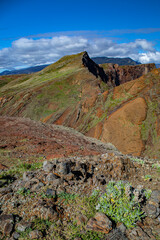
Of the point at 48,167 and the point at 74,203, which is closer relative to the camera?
the point at 74,203

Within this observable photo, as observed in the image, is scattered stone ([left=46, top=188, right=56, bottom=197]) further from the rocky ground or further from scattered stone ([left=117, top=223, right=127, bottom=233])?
scattered stone ([left=117, top=223, right=127, bottom=233])

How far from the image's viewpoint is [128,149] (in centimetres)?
1786

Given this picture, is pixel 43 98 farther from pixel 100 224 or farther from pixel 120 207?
pixel 100 224

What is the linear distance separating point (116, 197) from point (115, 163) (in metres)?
2.02

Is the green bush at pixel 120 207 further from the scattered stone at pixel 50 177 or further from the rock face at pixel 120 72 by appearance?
the rock face at pixel 120 72

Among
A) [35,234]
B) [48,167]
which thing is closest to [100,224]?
[35,234]

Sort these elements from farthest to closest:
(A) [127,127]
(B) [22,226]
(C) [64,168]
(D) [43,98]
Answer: (D) [43,98] → (A) [127,127] → (C) [64,168] → (B) [22,226]

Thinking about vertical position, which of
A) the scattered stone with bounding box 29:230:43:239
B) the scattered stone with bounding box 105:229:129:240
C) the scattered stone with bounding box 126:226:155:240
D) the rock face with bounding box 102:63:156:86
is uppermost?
the rock face with bounding box 102:63:156:86

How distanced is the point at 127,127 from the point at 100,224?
17.0m

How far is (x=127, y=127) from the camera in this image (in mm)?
19328

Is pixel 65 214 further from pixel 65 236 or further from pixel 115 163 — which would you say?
pixel 115 163

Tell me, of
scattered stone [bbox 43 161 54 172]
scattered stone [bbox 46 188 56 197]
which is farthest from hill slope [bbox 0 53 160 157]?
scattered stone [bbox 46 188 56 197]

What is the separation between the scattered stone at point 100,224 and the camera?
3123 millimetres

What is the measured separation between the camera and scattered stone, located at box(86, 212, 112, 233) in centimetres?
312
